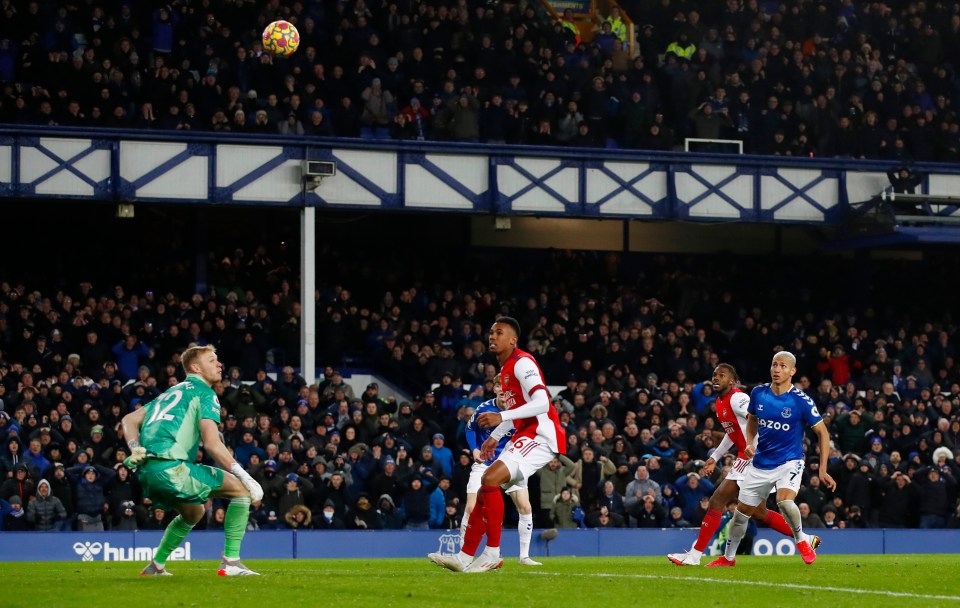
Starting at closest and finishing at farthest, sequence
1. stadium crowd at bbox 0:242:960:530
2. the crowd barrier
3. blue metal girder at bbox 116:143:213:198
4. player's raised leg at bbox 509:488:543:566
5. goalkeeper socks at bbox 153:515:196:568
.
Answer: goalkeeper socks at bbox 153:515:196:568 → player's raised leg at bbox 509:488:543:566 → the crowd barrier → stadium crowd at bbox 0:242:960:530 → blue metal girder at bbox 116:143:213:198

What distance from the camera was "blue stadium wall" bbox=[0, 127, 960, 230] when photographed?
92.1 feet

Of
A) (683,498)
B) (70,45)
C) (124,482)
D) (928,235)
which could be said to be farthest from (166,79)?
(928,235)

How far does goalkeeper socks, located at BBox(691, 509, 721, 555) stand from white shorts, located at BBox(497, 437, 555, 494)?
9.04ft

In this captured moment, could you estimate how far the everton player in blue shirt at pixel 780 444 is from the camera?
1552 cm

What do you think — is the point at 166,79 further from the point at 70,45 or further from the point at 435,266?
the point at 435,266

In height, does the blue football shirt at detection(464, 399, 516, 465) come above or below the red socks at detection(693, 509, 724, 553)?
above

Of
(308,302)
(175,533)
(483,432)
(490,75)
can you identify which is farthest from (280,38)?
(175,533)

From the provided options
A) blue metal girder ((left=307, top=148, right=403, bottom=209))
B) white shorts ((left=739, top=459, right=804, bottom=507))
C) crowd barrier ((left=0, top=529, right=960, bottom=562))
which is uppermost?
blue metal girder ((left=307, top=148, right=403, bottom=209))

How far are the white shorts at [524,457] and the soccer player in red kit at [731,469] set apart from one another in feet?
8.97

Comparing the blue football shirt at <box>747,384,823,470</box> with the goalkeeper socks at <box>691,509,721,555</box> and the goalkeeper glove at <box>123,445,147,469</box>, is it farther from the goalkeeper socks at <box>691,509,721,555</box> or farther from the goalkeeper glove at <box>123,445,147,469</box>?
the goalkeeper glove at <box>123,445,147,469</box>

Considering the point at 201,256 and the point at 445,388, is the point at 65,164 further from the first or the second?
the point at 445,388

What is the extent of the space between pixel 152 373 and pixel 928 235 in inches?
585

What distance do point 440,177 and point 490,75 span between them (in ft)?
7.87

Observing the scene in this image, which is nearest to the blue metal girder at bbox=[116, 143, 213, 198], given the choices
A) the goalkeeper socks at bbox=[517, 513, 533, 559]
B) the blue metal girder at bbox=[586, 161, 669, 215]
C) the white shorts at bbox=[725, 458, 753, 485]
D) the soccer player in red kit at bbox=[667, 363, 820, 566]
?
the blue metal girder at bbox=[586, 161, 669, 215]
